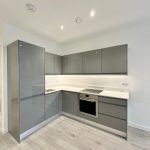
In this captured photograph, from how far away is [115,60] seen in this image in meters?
2.52

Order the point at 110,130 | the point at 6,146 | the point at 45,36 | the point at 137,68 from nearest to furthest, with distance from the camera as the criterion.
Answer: the point at 6,146 < the point at 110,130 < the point at 137,68 < the point at 45,36

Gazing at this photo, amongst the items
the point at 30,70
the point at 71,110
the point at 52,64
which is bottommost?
the point at 71,110

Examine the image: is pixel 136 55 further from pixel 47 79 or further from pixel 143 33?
pixel 47 79

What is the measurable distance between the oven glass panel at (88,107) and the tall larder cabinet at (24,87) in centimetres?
114

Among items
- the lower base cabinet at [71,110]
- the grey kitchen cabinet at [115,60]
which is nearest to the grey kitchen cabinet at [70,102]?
the lower base cabinet at [71,110]

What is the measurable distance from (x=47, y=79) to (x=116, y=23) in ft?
8.97

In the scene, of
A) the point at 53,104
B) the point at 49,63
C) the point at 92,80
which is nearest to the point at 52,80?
the point at 49,63

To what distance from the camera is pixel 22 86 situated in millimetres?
2102

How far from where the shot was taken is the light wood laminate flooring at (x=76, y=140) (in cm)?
193

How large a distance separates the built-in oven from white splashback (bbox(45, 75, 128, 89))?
694 millimetres

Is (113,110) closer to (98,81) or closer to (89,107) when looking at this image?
(89,107)

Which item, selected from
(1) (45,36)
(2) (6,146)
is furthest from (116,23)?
(2) (6,146)

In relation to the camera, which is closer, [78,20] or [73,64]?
[78,20]

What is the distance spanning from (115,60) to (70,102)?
1.81 metres
